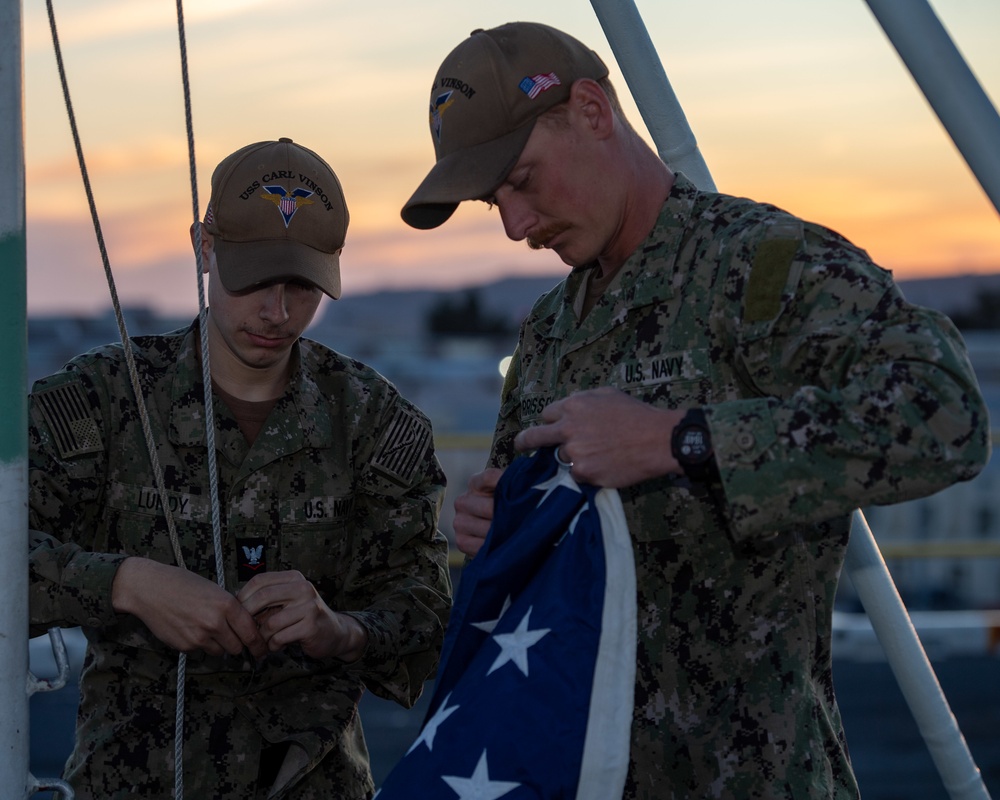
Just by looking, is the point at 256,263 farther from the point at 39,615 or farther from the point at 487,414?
the point at 487,414

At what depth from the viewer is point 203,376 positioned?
322 cm

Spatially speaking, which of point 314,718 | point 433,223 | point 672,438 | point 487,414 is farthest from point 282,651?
point 487,414

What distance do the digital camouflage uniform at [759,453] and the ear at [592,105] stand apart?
0.73ft

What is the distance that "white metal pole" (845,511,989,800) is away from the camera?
3258 millimetres

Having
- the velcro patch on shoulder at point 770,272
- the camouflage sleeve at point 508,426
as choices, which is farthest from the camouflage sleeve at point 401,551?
the velcro patch on shoulder at point 770,272

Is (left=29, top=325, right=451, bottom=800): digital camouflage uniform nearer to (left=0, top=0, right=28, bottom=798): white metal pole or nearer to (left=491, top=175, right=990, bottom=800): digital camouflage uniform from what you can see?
(left=0, top=0, right=28, bottom=798): white metal pole

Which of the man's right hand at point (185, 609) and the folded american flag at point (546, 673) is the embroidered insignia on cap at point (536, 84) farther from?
the man's right hand at point (185, 609)

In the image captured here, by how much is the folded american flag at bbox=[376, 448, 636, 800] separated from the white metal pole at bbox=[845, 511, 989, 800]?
41.4 inches

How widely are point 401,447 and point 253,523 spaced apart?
0.40 meters

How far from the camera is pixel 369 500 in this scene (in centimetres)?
337

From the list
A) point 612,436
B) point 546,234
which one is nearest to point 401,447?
point 546,234

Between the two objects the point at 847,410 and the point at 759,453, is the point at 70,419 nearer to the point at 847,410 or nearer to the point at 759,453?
the point at 759,453

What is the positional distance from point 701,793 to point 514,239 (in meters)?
1.08

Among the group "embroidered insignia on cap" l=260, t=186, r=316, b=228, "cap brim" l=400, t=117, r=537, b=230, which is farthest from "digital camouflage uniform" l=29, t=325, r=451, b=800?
"cap brim" l=400, t=117, r=537, b=230
